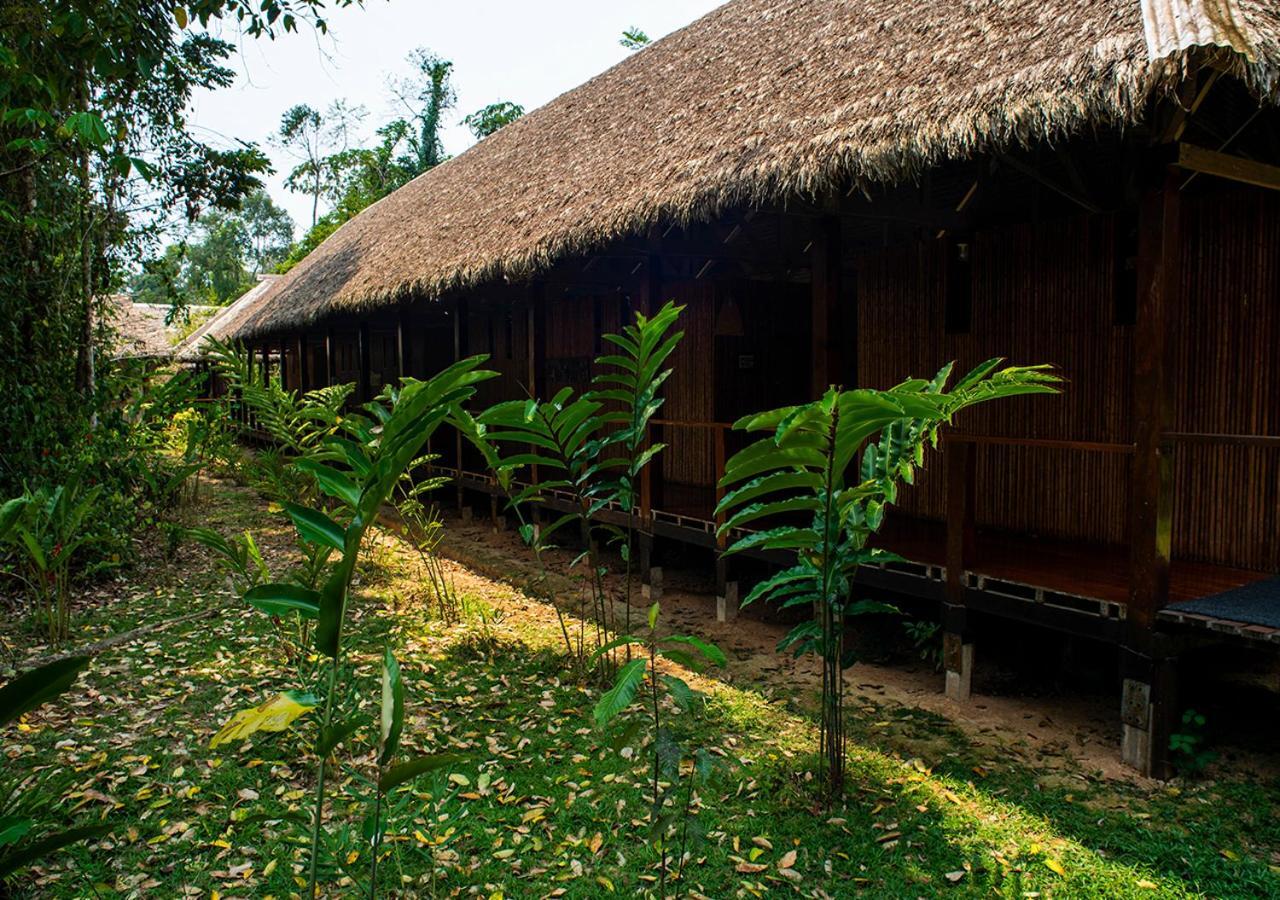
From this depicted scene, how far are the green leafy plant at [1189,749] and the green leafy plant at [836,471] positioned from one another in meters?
1.41

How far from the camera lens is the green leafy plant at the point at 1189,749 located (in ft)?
11.1

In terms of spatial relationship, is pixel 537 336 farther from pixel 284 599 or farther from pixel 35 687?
pixel 35 687

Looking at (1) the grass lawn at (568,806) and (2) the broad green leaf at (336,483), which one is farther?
(1) the grass lawn at (568,806)

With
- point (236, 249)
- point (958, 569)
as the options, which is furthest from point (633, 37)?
point (236, 249)

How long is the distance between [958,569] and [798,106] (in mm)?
2797

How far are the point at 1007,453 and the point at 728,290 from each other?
310 cm

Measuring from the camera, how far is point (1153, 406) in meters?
3.41

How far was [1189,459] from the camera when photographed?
4789 mm

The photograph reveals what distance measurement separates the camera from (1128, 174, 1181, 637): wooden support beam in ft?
11.0

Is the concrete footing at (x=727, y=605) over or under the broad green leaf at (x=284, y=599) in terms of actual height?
under

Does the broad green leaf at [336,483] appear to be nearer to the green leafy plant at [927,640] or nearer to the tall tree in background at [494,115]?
the green leafy plant at [927,640]

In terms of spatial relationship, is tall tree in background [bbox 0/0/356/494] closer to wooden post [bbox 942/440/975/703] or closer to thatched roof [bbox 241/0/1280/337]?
thatched roof [bbox 241/0/1280/337]

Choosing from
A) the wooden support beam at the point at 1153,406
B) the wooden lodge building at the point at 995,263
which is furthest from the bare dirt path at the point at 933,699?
the wooden support beam at the point at 1153,406

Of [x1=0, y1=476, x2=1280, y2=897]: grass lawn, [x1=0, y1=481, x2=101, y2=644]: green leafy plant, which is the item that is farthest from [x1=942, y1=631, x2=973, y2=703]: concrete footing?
[x1=0, y1=481, x2=101, y2=644]: green leafy plant
